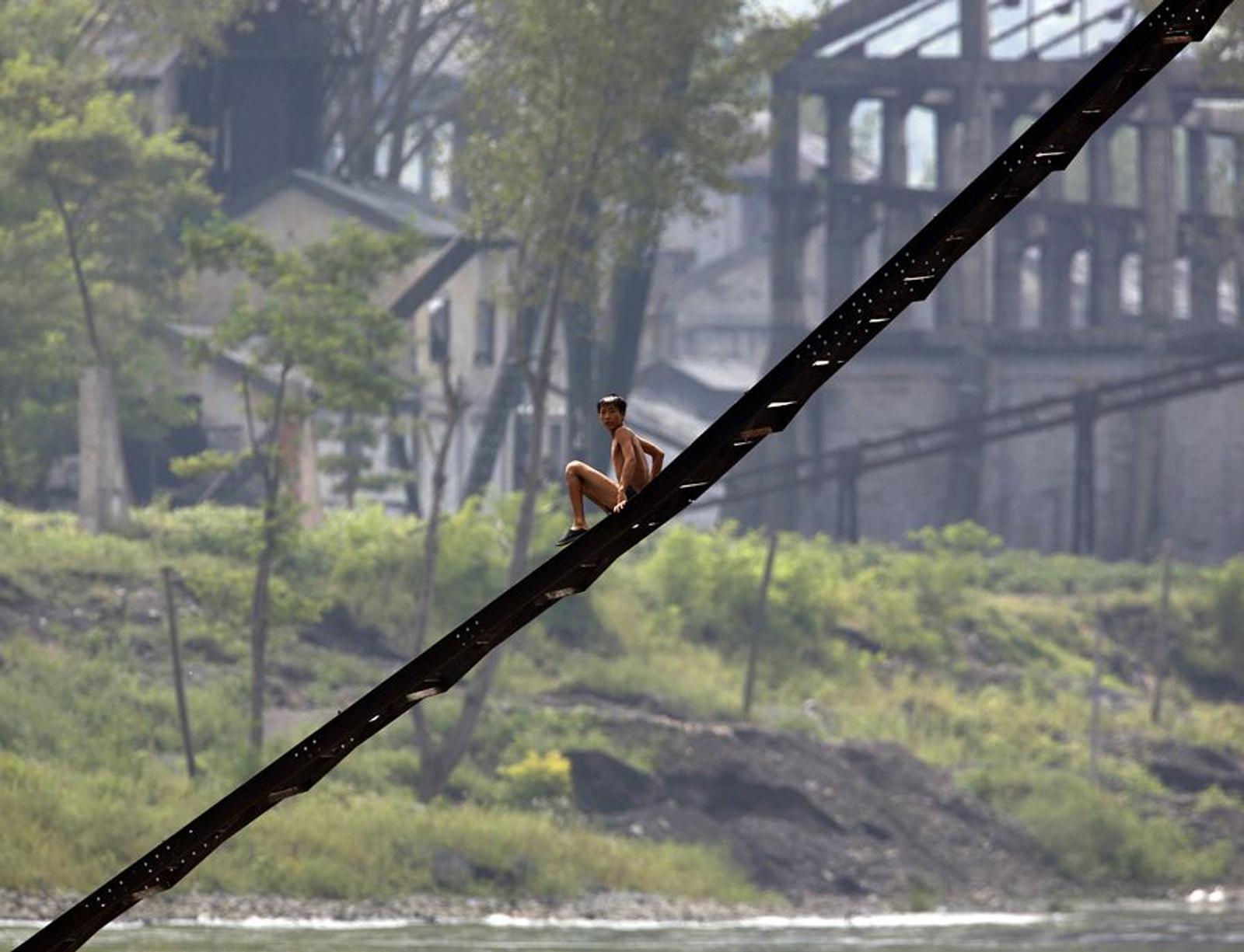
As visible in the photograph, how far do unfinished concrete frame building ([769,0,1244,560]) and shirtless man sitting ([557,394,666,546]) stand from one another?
54.1 metres

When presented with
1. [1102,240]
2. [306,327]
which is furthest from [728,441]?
[1102,240]

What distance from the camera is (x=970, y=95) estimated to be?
68062 mm

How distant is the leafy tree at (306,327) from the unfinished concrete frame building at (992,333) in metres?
19.4

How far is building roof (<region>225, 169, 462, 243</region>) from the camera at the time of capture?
6347 centimetres

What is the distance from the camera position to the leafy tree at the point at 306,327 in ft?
154

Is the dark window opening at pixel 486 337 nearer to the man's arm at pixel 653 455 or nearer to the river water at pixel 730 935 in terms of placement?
the river water at pixel 730 935

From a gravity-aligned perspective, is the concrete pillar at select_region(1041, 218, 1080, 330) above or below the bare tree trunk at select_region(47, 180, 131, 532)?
above

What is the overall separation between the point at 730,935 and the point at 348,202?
29.9 metres

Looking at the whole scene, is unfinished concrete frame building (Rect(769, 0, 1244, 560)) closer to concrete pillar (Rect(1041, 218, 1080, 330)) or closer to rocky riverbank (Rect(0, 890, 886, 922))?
concrete pillar (Rect(1041, 218, 1080, 330))

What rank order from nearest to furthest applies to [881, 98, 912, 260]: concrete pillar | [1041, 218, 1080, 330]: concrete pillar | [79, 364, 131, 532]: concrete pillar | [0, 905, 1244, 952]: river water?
[0, 905, 1244, 952]: river water < [79, 364, 131, 532]: concrete pillar < [881, 98, 912, 260]: concrete pillar < [1041, 218, 1080, 330]: concrete pillar

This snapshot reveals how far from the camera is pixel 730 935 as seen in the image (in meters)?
37.6

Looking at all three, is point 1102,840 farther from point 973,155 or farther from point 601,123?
point 973,155

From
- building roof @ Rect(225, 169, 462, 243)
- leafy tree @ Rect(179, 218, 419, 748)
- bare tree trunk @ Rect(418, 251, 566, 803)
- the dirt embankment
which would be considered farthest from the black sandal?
building roof @ Rect(225, 169, 462, 243)

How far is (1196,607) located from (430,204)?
22.9 meters
